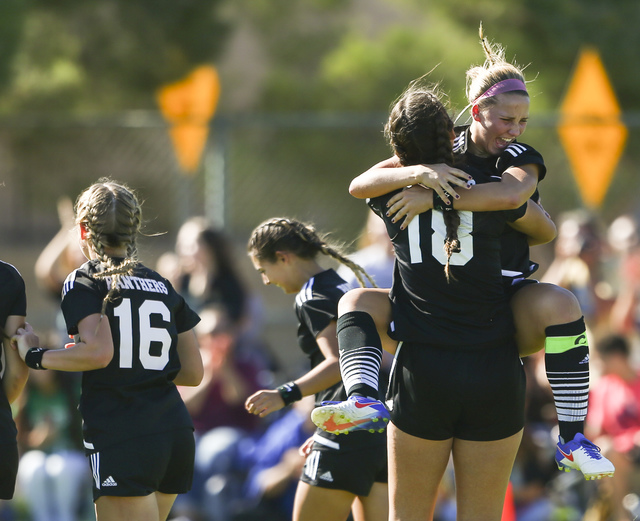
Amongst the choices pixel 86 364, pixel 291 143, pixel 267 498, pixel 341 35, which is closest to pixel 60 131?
pixel 291 143

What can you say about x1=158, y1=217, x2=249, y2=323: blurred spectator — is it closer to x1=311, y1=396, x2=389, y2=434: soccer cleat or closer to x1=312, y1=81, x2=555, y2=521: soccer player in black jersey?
x1=312, y1=81, x2=555, y2=521: soccer player in black jersey

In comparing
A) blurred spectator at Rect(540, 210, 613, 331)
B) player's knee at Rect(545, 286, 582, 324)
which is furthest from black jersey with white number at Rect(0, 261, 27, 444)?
blurred spectator at Rect(540, 210, 613, 331)

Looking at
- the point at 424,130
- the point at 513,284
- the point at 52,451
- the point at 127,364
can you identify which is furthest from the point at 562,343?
the point at 52,451

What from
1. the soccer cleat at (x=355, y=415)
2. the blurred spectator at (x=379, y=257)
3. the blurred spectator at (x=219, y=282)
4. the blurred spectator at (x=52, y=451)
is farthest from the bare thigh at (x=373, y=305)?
the blurred spectator at (x=52, y=451)

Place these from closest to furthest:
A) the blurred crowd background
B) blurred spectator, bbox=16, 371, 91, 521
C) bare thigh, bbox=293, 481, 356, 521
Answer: bare thigh, bbox=293, 481, 356, 521 < the blurred crowd background < blurred spectator, bbox=16, 371, 91, 521

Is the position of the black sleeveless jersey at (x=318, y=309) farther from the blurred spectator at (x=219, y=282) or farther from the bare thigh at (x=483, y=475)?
the blurred spectator at (x=219, y=282)

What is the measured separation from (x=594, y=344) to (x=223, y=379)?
2.67 m

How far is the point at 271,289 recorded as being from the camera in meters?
12.4

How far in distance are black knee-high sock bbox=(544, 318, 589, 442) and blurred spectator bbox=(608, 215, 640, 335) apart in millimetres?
4300

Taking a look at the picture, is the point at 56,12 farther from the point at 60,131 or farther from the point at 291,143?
the point at 291,143

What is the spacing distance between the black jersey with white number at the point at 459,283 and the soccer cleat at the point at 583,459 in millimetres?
411

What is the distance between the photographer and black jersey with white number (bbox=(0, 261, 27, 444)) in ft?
10.3

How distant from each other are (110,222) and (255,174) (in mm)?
7146

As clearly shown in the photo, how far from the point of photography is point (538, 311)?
9.68 feet
